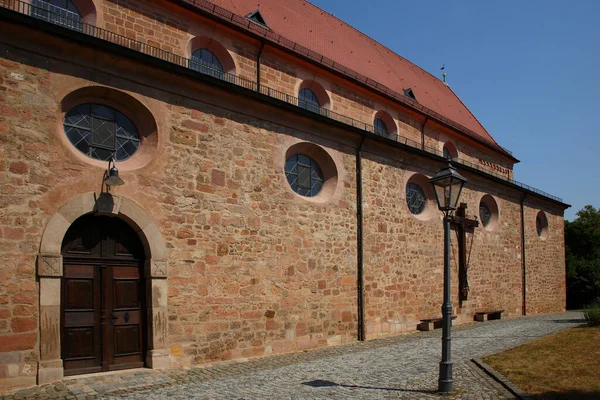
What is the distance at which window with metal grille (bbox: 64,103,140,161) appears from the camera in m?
8.66

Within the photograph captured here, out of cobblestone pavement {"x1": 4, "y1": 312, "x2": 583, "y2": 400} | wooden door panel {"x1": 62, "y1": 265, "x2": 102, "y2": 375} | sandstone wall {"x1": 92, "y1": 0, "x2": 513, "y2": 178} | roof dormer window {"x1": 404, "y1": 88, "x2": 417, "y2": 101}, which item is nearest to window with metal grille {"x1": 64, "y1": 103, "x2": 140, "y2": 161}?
wooden door panel {"x1": 62, "y1": 265, "x2": 102, "y2": 375}

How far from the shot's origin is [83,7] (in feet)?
36.9

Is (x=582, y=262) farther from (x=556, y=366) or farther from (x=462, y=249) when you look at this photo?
(x=556, y=366)

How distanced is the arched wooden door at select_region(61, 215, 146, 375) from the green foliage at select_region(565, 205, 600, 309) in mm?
22132

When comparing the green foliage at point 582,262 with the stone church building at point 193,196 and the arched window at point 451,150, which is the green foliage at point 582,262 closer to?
the arched window at point 451,150

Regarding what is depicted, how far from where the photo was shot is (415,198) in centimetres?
1605

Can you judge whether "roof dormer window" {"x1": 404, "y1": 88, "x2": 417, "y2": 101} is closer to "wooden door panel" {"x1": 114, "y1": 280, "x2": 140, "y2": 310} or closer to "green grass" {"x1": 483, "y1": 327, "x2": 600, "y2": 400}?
"green grass" {"x1": 483, "y1": 327, "x2": 600, "y2": 400}

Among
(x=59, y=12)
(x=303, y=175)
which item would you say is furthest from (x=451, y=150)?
(x=59, y=12)

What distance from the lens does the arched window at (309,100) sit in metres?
15.3

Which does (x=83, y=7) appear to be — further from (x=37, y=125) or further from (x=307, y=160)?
(x=307, y=160)

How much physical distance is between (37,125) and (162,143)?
6.97ft

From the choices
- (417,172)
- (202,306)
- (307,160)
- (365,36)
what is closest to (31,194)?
(202,306)

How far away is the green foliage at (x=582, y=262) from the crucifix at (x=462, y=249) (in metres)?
9.90

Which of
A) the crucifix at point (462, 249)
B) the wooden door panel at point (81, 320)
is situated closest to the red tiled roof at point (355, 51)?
the crucifix at point (462, 249)
